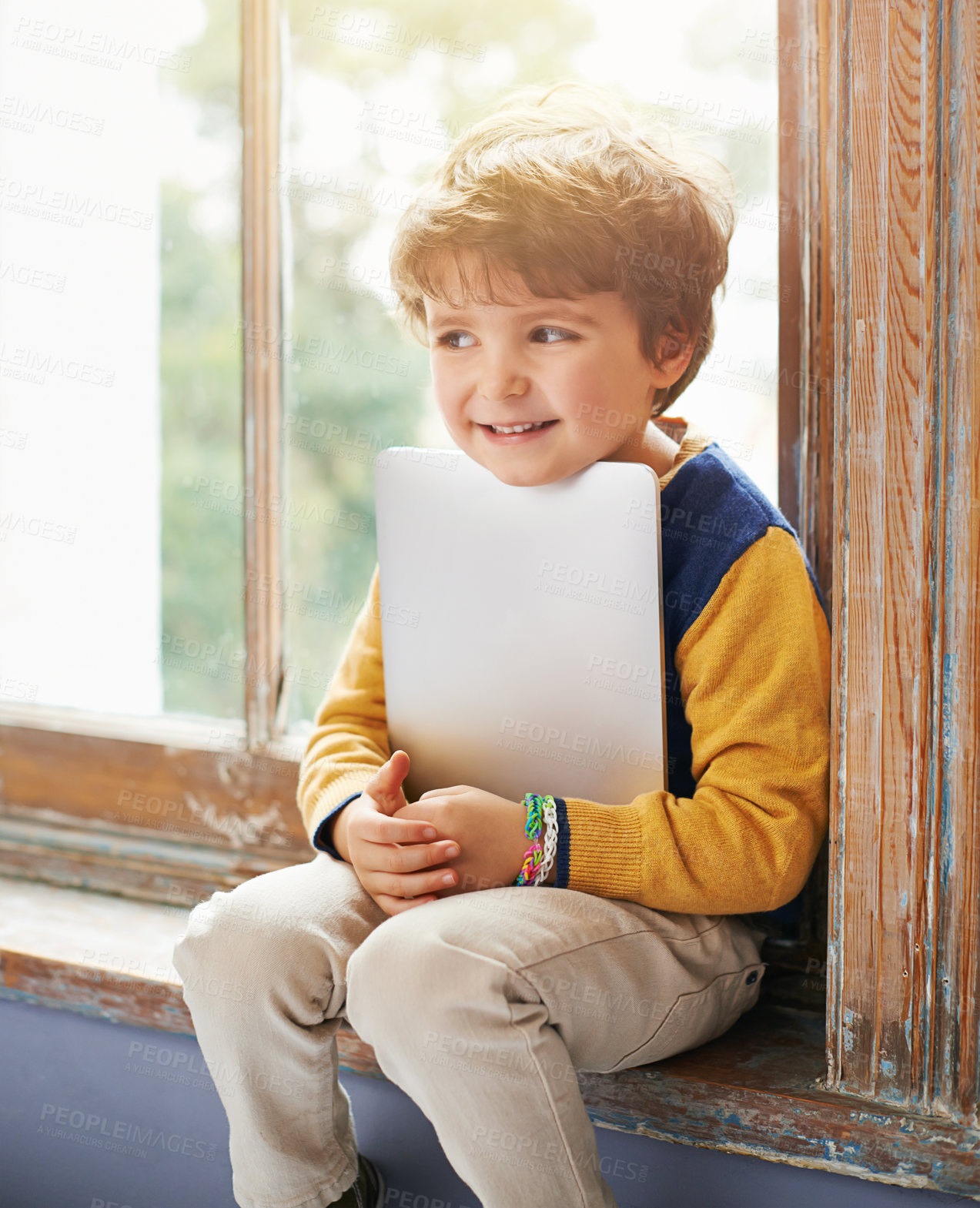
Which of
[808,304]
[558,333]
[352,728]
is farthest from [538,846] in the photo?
[808,304]

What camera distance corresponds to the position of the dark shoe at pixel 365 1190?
0.82m

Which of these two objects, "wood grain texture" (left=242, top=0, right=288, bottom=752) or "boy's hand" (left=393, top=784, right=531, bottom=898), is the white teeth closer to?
"boy's hand" (left=393, top=784, right=531, bottom=898)

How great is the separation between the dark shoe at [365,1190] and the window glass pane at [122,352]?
55 centimetres

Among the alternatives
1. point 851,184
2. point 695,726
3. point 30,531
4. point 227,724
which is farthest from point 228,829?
point 851,184

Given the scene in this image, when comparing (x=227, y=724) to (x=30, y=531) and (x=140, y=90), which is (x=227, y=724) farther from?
(x=140, y=90)

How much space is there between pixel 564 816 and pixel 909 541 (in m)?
0.31

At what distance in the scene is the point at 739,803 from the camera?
30.3 inches

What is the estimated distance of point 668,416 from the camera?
38.1 inches

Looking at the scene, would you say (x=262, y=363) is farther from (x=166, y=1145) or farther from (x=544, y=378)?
(x=166, y=1145)

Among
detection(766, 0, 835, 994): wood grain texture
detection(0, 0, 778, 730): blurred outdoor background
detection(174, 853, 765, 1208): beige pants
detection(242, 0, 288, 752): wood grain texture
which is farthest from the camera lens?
detection(242, 0, 288, 752): wood grain texture

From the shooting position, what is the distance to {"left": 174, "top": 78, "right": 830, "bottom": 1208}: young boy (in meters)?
0.71

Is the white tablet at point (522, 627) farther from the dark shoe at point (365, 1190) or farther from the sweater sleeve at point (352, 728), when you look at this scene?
the dark shoe at point (365, 1190)

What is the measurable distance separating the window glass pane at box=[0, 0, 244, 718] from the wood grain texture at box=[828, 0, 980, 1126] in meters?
0.72

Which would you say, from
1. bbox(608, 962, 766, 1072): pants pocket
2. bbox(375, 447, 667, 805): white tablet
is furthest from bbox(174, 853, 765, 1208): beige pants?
bbox(375, 447, 667, 805): white tablet
